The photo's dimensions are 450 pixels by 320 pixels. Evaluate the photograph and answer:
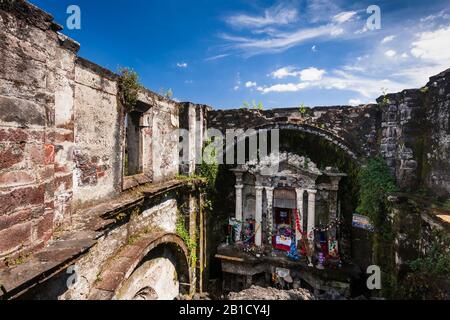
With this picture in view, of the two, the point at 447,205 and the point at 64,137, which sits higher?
the point at 64,137

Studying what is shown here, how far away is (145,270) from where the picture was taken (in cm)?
575

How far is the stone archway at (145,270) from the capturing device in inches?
153

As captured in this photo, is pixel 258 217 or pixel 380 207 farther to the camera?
pixel 258 217

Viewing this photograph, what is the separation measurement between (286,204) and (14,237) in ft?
25.1

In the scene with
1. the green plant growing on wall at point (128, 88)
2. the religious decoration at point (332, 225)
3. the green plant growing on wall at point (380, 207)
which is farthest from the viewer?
the religious decoration at point (332, 225)

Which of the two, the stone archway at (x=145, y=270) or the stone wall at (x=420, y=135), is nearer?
the stone archway at (x=145, y=270)

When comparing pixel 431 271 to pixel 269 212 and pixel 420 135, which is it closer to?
pixel 420 135

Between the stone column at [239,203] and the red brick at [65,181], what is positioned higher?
the red brick at [65,181]

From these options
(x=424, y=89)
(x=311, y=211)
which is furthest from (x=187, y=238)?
(x=424, y=89)

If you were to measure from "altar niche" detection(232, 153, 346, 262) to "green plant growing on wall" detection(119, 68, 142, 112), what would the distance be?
4872 millimetres

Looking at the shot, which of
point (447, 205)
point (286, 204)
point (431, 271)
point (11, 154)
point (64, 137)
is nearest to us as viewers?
point (11, 154)

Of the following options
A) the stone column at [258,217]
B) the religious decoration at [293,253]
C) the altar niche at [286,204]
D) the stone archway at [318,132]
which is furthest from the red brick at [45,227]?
the religious decoration at [293,253]

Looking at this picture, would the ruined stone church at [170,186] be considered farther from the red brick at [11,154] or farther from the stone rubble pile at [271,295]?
the stone rubble pile at [271,295]

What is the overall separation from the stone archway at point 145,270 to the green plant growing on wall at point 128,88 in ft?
9.70
